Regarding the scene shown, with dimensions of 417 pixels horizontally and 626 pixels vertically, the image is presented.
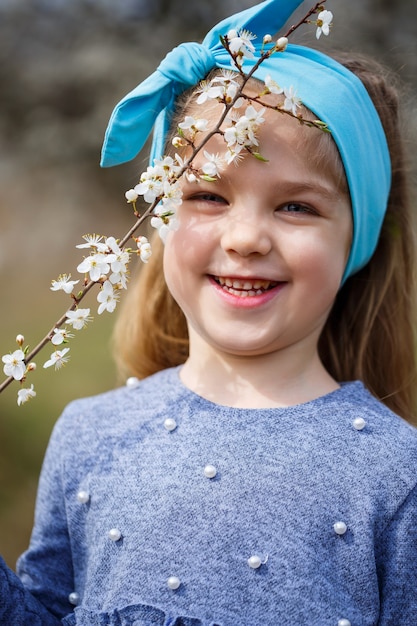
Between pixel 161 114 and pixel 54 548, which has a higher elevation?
pixel 161 114

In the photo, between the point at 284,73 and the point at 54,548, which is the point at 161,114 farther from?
the point at 54,548

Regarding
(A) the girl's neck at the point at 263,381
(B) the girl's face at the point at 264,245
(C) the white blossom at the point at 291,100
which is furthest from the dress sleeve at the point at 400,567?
(C) the white blossom at the point at 291,100

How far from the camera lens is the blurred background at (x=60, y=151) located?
3.89 meters

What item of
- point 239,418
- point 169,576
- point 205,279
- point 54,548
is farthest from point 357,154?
point 54,548

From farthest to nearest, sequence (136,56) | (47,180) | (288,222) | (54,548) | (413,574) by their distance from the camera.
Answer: (47,180), (136,56), (54,548), (288,222), (413,574)

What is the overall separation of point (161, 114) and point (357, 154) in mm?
479

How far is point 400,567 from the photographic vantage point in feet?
5.27

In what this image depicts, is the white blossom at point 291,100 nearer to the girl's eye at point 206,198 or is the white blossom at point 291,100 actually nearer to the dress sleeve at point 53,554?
the girl's eye at point 206,198

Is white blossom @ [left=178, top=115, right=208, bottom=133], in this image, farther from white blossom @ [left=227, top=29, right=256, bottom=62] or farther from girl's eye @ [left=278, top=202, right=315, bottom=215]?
girl's eye @ [left=278, top=202, right=315, bottom=215]

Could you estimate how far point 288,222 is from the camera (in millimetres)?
1723

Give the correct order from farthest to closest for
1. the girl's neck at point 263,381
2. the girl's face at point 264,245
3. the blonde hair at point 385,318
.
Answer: the blonde hair at point 385,318
the girl's neck at point 263,381
the girl's face at point 264,245

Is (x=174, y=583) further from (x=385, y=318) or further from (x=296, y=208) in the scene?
(x=385, y=318)

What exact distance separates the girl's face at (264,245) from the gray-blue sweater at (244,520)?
7.8 inches

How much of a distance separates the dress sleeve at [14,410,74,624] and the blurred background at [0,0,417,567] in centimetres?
187
